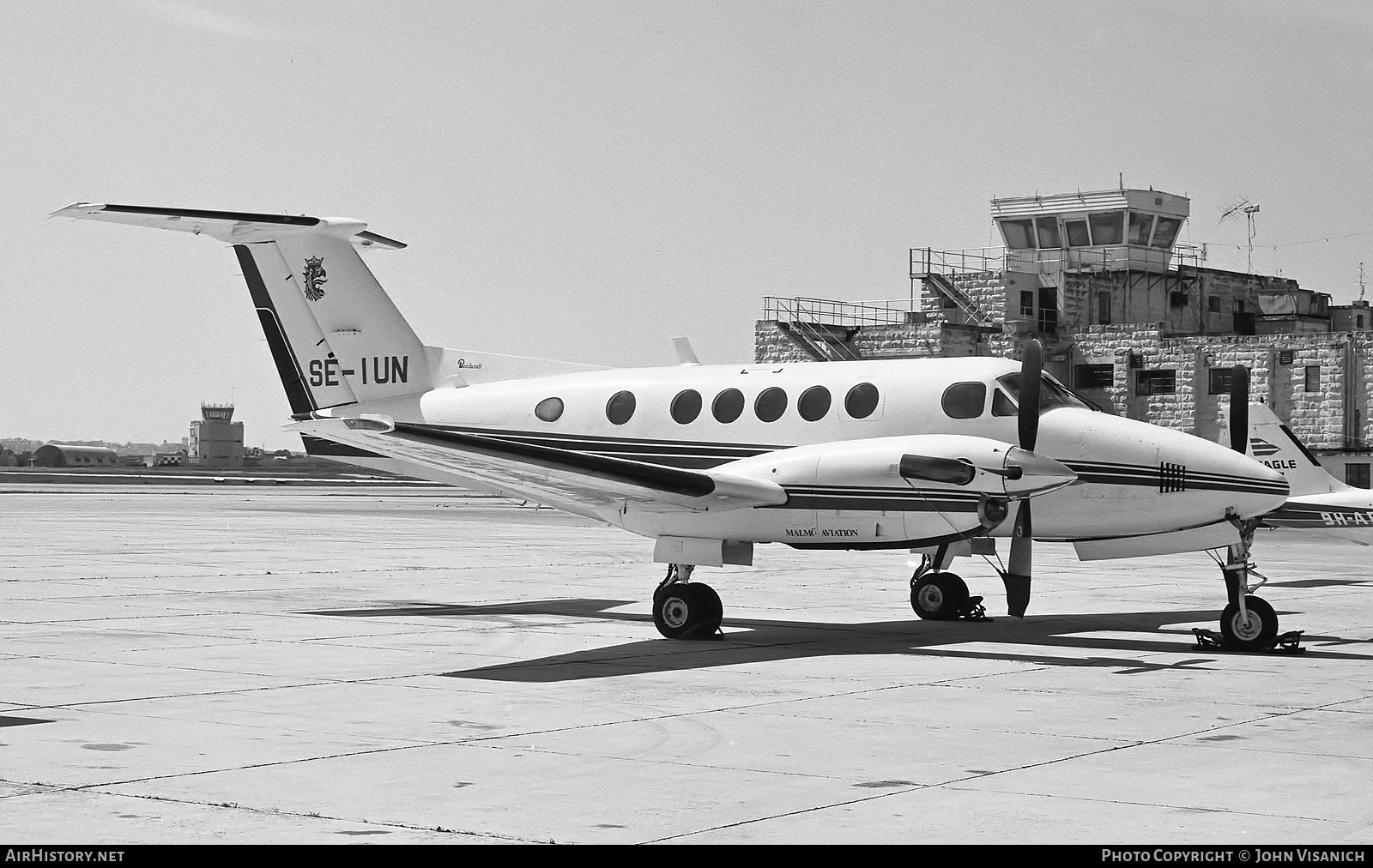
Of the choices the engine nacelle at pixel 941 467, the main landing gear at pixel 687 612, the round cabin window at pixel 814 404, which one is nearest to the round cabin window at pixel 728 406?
the round cabin window at pixel 814 404

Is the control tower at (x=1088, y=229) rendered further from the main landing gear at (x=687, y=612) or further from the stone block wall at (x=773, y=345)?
the main landing gear at (x=687, y=612)

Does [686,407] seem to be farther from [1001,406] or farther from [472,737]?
[472,737]

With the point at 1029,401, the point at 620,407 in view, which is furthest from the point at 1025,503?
the point at 620,407

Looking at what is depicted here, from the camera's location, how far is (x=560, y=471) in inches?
636

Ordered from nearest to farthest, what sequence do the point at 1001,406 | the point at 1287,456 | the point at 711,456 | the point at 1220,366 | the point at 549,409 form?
the point at 1001,406 < the point at 711,456 < the point at 549,409 < the point at 1287,456 < the point at 1220,366

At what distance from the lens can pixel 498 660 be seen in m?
15.0

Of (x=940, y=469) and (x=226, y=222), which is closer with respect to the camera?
(x=940, y=469)

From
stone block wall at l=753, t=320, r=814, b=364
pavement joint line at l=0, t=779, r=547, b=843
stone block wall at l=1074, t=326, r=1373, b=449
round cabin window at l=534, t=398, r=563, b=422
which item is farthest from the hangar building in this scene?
pavement joint line at l=0, t=779, r=547, b=843

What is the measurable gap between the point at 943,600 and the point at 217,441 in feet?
549

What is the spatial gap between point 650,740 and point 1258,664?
24.2 feet

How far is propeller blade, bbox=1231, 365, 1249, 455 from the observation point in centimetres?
1728

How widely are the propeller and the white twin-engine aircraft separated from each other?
23 mm

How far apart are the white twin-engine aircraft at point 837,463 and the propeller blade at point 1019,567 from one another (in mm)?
27

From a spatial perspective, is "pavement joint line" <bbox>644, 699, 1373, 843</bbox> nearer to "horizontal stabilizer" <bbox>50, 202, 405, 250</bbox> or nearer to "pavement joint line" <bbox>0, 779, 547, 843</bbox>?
"pavement joint line" <bbox>0, 779, 547, 843</bbox>
